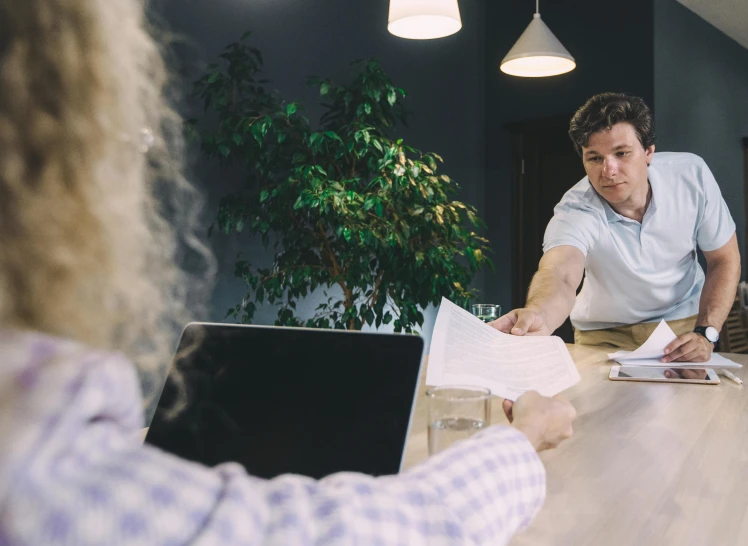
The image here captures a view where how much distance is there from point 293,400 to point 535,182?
4.76 meters

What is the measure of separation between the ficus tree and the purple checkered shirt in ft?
7.66

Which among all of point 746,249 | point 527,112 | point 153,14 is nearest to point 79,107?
point 153,14

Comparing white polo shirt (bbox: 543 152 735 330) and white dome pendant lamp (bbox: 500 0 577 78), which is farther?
white dome pendant lamp (bbox: 500 0 577 78)

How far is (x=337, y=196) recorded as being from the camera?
2742 mm

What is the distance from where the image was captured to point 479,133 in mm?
5461

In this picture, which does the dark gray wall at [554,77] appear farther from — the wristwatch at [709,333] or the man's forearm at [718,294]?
the wristwatch at [709,333]

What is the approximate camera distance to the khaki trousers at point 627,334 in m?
2.16

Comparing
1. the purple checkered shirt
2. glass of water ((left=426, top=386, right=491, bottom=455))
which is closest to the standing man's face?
glass of water ((left=426, top=386, right=491, bottom=455))

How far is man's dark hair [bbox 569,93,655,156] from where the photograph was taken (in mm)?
2143

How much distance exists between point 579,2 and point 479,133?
1.25m

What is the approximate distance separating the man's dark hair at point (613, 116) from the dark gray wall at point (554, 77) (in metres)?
2.66

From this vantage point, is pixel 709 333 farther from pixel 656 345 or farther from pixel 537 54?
pixel 537 54

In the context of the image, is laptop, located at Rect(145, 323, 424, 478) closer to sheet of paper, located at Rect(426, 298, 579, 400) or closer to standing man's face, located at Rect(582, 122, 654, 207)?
sheet of paper, located at Rect(426, 298, 579, 400)

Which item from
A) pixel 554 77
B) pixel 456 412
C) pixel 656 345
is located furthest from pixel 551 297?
pixel 554 77
